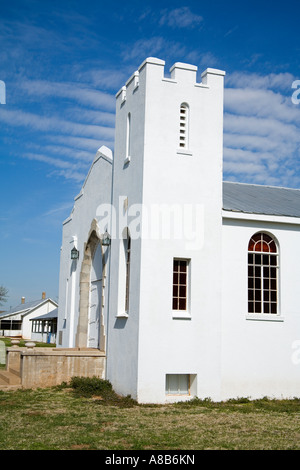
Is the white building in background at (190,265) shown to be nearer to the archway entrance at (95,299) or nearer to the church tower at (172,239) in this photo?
the church tower at (172,239)

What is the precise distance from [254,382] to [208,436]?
532cm

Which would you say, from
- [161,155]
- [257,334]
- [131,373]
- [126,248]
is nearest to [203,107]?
[161,155]

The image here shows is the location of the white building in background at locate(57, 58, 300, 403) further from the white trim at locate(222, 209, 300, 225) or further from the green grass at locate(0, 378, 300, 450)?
the green grass at locate(0, 378, 300, 450)

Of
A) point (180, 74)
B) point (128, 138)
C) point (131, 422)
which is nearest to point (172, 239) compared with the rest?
point (128, 138)

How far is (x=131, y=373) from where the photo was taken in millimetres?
13750

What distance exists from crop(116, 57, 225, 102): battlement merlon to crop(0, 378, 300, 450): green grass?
8.55 meters

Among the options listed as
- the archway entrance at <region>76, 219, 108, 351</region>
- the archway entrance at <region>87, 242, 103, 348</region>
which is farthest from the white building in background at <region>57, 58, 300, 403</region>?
the archway entrance at <region>76, 219, 108, 351</region>

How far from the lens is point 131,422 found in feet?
35.4

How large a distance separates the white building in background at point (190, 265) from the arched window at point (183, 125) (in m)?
0.03

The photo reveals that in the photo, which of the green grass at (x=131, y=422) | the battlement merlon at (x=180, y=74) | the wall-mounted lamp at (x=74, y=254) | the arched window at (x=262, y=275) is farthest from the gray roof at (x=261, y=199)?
the wall-mounted lamp at (x=74, y=254)

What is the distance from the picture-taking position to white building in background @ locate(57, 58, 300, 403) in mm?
13750

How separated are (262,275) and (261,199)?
127 inches
